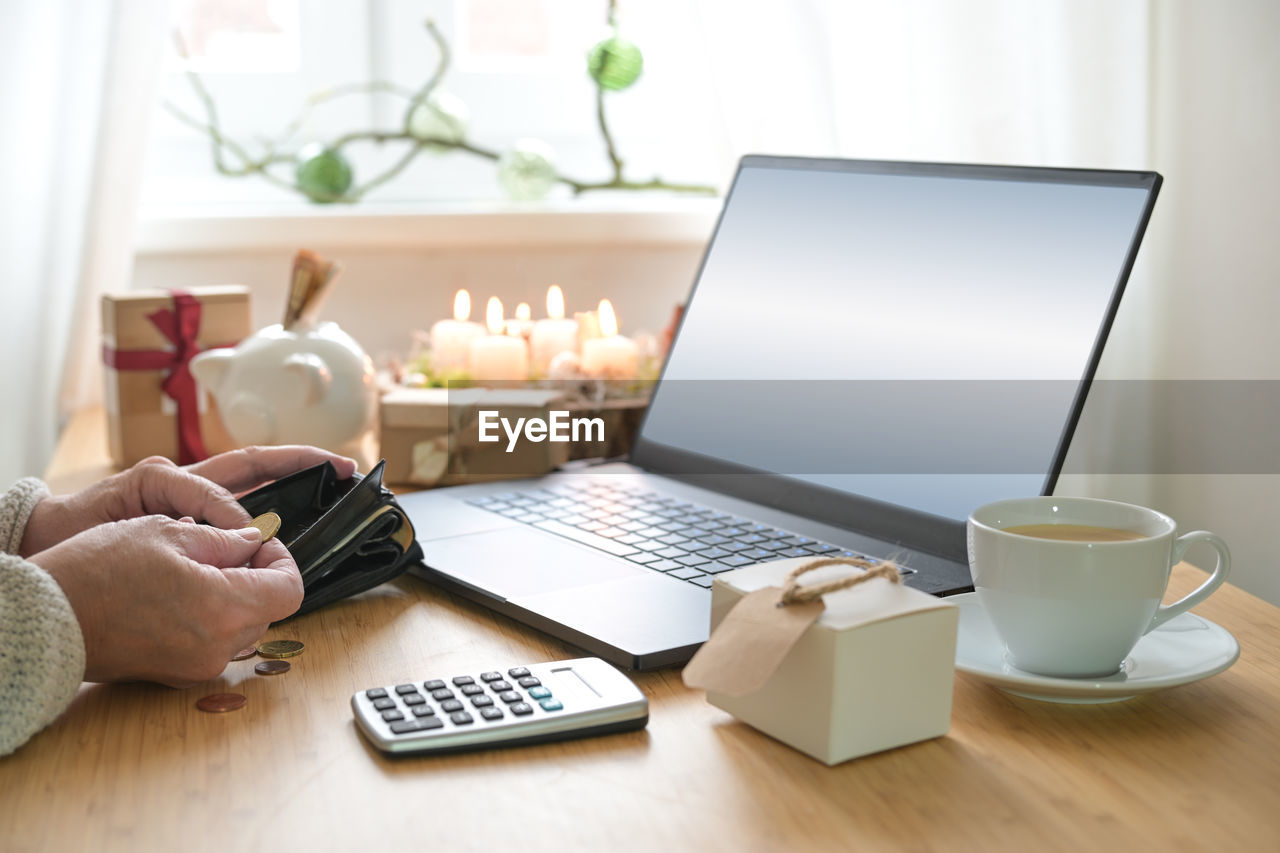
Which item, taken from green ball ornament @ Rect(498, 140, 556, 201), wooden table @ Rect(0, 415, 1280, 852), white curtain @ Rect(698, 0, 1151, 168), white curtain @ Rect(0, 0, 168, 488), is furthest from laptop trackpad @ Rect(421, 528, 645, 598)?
green ball ornament @ Rect(498, 140, 556, 201)

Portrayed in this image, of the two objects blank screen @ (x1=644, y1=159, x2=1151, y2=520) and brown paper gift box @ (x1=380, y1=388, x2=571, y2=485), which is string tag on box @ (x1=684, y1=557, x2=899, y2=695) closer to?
blank screen @ (x1=644, y1=159, x2=1151, y2=520)

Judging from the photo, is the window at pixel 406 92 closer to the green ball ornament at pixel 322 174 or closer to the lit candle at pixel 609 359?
the green ball ornament at pixel 322 174

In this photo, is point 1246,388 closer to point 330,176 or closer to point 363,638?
point 363,638

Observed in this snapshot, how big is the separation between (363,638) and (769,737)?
0.26 meters

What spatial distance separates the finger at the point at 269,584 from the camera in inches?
24.0

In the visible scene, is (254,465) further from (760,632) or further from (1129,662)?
(1129,662)

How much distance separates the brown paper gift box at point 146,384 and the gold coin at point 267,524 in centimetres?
48

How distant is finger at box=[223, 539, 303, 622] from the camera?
2.00 ft

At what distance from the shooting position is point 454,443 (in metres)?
1.02

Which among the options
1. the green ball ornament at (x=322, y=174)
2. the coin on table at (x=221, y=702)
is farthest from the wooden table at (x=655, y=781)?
the green ball ornament at (x=322, y=174)

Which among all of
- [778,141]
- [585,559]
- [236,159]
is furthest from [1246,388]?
[236,159]

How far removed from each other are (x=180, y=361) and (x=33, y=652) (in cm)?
65

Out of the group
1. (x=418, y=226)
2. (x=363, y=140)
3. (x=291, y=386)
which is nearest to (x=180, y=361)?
(x=291, y=386)

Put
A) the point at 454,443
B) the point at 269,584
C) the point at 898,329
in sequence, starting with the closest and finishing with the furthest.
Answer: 1. the point at 269,584
2. the point at 898,329
3. the point at 454,443
